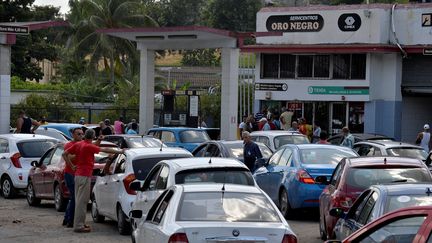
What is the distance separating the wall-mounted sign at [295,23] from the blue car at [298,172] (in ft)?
63.2

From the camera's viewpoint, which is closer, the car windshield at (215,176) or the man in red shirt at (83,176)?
the car windshield at (215,176)

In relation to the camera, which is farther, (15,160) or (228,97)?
(228,97)

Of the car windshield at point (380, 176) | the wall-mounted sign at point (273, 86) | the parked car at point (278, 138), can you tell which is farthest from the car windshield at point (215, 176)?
the wall-mounted sign at point (273, 86)

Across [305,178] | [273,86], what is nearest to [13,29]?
[273,86]

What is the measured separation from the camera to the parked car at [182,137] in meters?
29.5

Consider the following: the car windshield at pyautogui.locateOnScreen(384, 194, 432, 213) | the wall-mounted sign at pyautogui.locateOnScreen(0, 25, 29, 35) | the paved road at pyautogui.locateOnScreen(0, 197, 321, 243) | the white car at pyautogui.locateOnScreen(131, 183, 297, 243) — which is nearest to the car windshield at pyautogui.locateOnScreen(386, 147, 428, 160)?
the paved road at pyautogui.locateOnScreen(0, 197, 321, 243)

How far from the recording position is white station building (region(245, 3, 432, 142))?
37094 mm

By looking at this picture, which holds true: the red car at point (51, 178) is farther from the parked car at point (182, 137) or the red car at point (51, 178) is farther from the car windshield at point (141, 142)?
the parked car at point (182, 137)

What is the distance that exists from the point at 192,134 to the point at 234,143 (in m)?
6.59

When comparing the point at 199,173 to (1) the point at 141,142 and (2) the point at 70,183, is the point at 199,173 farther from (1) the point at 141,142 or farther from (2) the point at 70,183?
(1) the point at 141,142

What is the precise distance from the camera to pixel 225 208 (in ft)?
34.1

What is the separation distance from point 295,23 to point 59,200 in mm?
20821

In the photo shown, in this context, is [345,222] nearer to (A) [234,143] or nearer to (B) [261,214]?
(B) [261,214]

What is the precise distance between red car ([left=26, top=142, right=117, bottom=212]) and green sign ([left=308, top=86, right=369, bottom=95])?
18347mm
